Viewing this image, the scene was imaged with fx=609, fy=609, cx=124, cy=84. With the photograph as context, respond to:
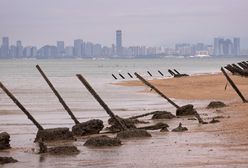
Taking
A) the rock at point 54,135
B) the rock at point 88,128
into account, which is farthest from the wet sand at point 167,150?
the rock at point 88,128

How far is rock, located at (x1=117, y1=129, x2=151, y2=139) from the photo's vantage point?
1756 centimetres

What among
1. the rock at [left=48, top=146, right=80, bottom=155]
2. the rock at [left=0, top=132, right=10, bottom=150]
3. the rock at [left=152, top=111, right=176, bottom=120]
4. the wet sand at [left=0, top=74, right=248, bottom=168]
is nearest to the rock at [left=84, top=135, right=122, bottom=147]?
the wet sand at [left=0, top=74, right=248, bottom=168]

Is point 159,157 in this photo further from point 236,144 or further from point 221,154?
point 236,144

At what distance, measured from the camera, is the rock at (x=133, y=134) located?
1756 centimetres

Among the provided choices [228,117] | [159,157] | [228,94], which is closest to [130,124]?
[228,117]

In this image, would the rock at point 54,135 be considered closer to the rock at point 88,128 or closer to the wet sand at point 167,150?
the wet sand at point 167,150

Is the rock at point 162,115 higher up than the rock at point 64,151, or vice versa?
the rock at point 64,151

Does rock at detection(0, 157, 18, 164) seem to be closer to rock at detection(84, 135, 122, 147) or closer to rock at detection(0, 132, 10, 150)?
rock at detection(0, 132, 10, 150)

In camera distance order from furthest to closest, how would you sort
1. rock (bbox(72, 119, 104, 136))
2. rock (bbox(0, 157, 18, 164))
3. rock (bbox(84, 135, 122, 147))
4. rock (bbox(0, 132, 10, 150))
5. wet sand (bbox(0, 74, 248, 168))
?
rock (bbox(72, 119, 104, 136)), rock (bbox(0, 132, 10, 150)), rock (bbox(84, 135, 122, 147)), rock (bbox(0, 157, 18, 164)), wet sand (bbox(0, 74, 248, 168))

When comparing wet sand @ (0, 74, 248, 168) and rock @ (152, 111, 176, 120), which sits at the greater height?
wet sand @ (0, 74, 248, 168)

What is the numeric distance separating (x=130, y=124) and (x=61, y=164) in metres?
6.61

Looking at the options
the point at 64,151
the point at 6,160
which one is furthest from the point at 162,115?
the point at 6,160

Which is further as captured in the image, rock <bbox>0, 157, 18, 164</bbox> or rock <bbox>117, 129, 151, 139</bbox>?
rock <bbox>117, 129, 151, 139</bbox>

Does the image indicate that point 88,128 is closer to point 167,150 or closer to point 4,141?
point 4,141
